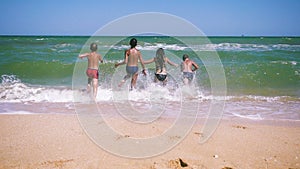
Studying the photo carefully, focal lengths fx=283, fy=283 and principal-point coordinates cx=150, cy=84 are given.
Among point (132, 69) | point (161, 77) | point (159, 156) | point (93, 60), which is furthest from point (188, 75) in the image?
point (159, 156)

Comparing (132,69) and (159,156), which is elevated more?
(132,69)

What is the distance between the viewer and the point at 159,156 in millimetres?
3582

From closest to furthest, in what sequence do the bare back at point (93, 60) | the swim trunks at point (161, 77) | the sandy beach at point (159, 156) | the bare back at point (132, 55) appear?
the sandy beach at point (159, 156), the bare back at point (93, 60), the bare back at point (132, 55), the swim trunks at point (161, 77)

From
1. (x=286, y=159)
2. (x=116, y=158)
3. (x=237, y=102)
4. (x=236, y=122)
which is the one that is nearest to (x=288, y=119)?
(x=236, y=122)

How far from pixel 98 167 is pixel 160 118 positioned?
8.52ft

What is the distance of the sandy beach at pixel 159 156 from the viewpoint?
3.36 meters

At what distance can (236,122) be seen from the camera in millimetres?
5504

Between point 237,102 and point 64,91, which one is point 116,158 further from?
point 64,91

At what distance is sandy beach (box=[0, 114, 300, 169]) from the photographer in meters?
3.36

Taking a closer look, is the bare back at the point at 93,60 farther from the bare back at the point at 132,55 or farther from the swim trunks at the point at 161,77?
the swim trunks at the point at 161,77

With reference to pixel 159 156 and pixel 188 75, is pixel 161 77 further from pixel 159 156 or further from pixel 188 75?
pixel 159 156

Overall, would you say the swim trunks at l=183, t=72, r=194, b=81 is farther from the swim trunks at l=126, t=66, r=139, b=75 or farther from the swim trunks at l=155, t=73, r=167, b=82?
the swim trunks at l=126, t=66, r=139, b=75

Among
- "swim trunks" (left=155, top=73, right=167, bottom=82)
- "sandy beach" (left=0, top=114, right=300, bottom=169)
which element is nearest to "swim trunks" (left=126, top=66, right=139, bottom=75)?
"swim trunks" (left=155, top=73, right=167, bottom=82)

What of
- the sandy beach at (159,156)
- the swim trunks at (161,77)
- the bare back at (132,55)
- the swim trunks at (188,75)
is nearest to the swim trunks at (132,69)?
the bare back at (132,55)
